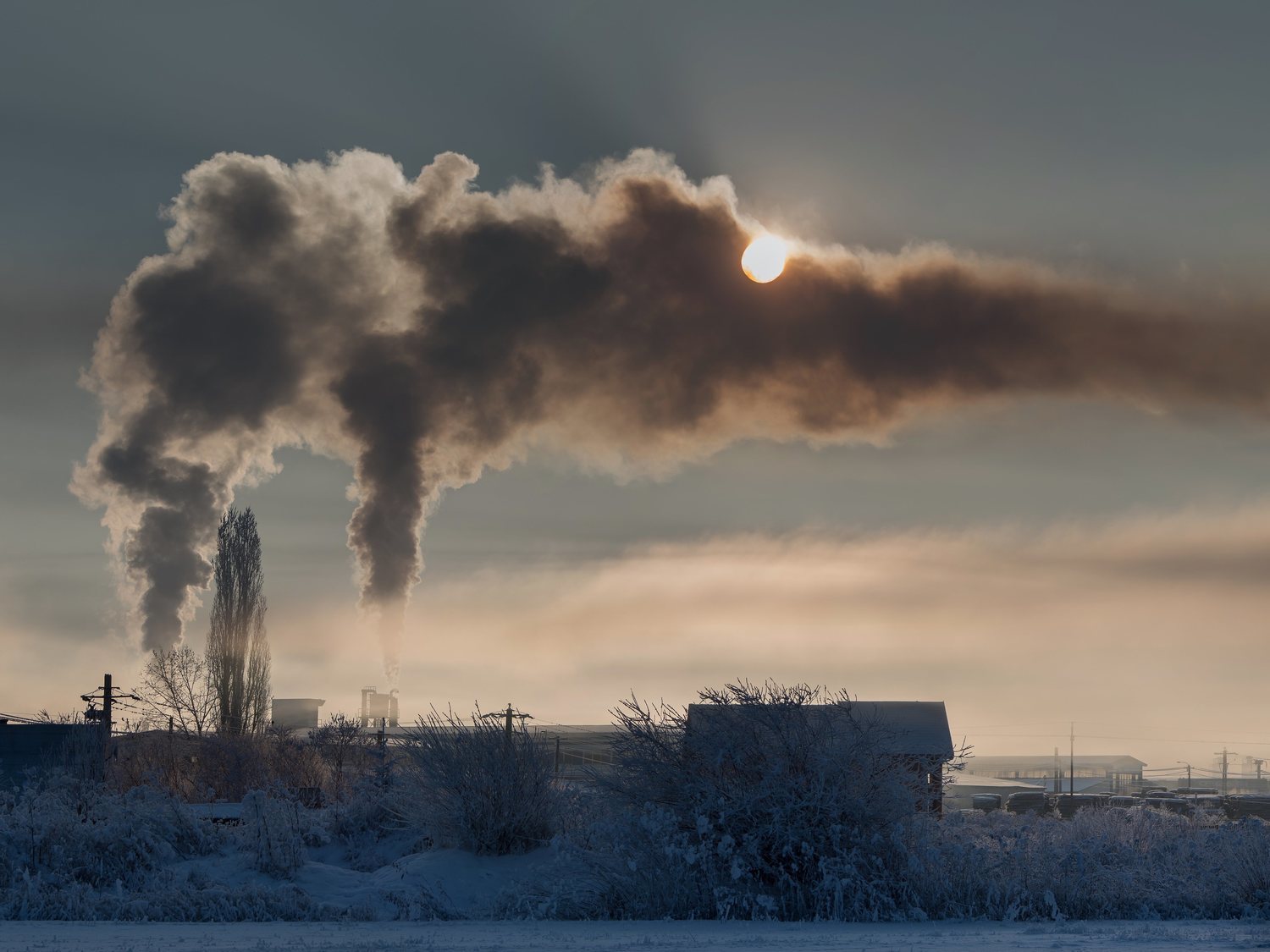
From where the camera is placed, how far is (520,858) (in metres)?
23.5

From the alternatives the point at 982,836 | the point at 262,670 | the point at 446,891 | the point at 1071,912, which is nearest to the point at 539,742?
the point at 446,891

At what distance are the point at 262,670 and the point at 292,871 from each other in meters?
33.8

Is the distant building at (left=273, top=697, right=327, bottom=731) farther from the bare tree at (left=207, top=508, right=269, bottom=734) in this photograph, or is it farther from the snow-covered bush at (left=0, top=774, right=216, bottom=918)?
the snow-covered bush at (left=0, top=774, right=216, bottom=918)

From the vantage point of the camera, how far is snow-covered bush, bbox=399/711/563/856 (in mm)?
24141

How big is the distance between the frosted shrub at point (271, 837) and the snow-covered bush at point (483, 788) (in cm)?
269

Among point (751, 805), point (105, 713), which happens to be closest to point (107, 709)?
point (105, 713)

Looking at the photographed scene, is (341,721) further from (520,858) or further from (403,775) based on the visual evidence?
(520,858)

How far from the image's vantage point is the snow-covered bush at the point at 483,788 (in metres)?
24.1

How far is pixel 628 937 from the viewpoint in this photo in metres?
11.8

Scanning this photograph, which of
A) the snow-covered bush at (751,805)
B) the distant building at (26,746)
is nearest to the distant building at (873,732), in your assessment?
the snow-covered bush at (751,805)

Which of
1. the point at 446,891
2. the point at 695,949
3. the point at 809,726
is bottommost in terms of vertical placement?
the point at 446,891

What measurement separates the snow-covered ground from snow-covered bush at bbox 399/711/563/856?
10179 millimetres

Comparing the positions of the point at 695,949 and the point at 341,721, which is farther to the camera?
the point at 341,721

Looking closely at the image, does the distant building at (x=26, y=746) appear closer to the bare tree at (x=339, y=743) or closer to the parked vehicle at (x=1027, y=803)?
the bare tree at (x=339, y=743)
